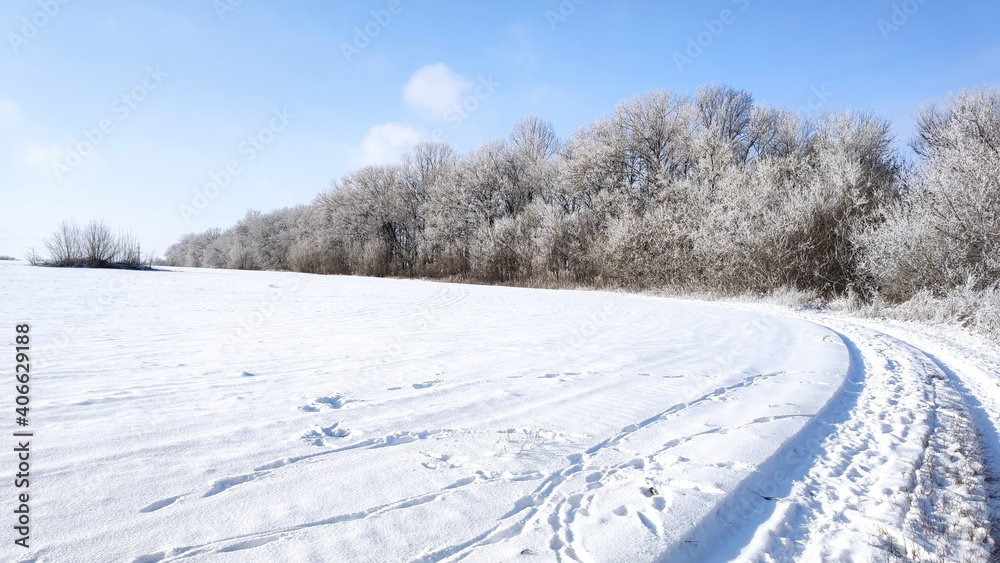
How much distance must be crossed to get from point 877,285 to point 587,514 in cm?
1664

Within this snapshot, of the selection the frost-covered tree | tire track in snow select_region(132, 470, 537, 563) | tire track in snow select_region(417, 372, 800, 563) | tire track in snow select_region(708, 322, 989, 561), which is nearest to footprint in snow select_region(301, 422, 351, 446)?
tire track in snow select_region(132, 470, 537, 563)

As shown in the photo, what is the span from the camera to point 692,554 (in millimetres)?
2104

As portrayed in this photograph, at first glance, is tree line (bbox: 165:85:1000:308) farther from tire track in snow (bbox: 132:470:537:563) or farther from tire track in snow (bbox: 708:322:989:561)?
tire track in snow (bbox: 132:470:537:563)

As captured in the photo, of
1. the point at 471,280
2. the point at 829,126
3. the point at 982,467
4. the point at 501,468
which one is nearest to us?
the point at 501,468

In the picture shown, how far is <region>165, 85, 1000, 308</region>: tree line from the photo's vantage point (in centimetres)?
1255

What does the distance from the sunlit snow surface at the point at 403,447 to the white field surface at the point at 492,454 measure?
0.05 feet

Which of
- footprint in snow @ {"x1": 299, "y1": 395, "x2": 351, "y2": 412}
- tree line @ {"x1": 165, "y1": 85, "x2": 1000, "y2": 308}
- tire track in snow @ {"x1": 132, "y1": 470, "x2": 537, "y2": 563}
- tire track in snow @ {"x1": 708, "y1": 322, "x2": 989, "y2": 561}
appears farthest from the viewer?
tree line @ {"x1": 165, "y1": 85, "x2": 1000, "y2": 308}

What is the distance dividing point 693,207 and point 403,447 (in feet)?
65.5

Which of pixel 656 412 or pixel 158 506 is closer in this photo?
pixel 158 506

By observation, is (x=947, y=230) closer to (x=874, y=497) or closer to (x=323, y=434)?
(x=874, y=497)

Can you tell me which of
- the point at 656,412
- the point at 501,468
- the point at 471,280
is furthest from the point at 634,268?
the point at 501,468

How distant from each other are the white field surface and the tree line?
8.41 m

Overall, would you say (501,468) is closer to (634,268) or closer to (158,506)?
(158,506)

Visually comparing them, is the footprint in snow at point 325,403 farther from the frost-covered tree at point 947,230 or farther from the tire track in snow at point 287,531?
the frost-covered tree at point 947,230
